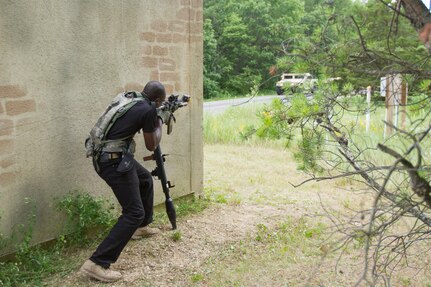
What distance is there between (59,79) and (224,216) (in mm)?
2898

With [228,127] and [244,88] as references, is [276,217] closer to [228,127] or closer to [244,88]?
[228,127]

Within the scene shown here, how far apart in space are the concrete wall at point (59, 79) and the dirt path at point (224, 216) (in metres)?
0.78

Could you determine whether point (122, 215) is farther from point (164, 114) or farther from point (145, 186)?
point (164, 114)

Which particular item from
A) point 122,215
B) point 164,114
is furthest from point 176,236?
point 164,114

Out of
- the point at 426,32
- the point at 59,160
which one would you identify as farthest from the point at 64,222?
the point at 426,32

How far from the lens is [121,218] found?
447cm

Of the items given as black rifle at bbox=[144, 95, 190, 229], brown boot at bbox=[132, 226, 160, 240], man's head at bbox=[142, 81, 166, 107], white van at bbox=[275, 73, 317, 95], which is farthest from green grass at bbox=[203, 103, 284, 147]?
white van at bbox=[275, 73, 317, 95]

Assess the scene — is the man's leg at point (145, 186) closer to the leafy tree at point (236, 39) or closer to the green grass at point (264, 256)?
the green grass at point (264, 256)

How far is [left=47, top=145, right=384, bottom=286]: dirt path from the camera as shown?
15.5 ft

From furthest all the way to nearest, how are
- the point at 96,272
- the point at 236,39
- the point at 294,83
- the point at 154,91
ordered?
the point at 236,39
the point at 154,91
the point at 96,272
the point at 294,83

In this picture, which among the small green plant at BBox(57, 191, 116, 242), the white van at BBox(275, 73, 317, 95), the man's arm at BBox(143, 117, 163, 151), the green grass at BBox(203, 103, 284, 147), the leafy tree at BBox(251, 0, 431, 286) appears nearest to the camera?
the leafy tree at BBox(251, 0, 431, 286)

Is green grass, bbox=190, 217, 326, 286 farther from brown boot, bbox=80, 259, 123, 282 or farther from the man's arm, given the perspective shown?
the man's arm

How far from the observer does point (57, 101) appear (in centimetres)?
471

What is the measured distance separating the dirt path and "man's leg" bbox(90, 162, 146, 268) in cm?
27
